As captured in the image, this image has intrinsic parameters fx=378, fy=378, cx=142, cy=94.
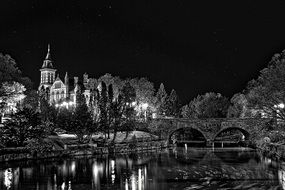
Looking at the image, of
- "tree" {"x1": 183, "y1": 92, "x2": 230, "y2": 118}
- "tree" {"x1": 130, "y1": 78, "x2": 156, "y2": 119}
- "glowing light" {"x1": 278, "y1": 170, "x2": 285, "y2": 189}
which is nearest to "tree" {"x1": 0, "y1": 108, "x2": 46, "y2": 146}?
"glowing light" {"x1": 278, "y1": 170, "x2": 285, "y2": 189}

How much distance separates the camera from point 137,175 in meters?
35.9

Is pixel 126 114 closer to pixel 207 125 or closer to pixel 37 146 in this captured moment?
pixel 207 125

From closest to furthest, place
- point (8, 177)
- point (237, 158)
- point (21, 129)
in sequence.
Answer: point (8, 177) < point (21, 129) < point (237, 158)

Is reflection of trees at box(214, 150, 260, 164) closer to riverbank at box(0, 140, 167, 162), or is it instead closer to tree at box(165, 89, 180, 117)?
riverbank at box(0, 140, 167, 162)

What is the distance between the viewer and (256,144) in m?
65.2

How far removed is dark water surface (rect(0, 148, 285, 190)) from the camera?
2973cm

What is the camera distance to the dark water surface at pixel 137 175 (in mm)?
29734

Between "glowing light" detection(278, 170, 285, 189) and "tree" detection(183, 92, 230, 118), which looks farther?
"tree" detection(183, 92, 230, 118)

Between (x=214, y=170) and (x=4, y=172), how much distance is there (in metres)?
20.6

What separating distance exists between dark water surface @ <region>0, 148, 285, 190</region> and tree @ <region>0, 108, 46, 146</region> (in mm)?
4991

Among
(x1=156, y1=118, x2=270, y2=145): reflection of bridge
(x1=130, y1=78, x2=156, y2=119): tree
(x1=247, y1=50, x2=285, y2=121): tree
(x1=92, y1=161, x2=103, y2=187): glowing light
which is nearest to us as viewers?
(x1=92, y1=161, x2=103, y2=187): glowing light

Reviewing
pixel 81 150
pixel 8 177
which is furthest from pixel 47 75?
pixel 8 177

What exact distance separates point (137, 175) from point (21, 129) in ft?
65.8

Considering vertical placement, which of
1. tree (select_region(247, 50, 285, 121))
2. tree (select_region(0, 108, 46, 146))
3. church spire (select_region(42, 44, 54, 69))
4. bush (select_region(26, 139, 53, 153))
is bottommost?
bush (select_region(26, 139, 53, 153))
